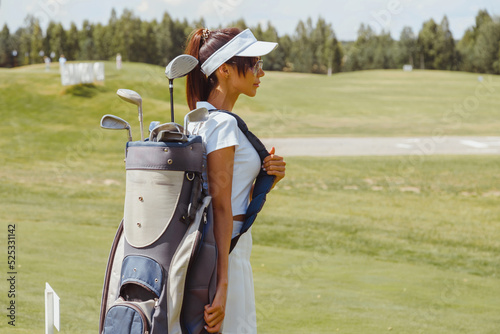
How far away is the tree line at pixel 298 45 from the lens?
193 ft

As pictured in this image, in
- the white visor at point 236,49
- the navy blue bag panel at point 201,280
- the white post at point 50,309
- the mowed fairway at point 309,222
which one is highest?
the white visor at point 236,49

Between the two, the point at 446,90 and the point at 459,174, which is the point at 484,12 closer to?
the point at 446,90

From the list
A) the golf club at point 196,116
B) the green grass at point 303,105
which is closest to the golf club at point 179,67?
the golf club at point 196,116

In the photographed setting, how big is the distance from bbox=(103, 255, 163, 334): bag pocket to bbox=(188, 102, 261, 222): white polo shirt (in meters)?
0.30

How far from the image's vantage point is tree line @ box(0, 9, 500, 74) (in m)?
59.0

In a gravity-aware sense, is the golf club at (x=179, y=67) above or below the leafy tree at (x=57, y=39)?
below

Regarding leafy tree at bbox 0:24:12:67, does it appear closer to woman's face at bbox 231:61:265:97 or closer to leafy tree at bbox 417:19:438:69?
leafy tree at bbox 417:19:438:69

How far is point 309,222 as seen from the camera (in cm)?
1027

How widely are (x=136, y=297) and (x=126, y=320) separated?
0.07 meters

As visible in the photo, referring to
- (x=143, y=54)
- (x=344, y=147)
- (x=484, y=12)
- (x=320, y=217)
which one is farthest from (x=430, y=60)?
(x=320, y=217)

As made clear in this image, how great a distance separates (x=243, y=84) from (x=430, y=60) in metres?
69.5

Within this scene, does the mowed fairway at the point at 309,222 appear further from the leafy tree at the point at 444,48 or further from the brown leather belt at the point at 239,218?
the leafy tree at the point at 444,48

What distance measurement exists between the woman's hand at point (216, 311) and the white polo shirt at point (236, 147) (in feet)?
0.85

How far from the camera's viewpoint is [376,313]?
4871mm
